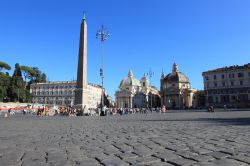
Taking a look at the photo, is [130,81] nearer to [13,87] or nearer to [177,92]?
[177,92]

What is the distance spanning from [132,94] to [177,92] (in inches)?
878

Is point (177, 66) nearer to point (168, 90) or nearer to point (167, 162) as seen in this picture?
point (168, 90)

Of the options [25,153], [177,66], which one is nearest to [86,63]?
[25,153]

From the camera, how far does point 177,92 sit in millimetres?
104438

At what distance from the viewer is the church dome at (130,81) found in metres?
124

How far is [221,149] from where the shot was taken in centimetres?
614

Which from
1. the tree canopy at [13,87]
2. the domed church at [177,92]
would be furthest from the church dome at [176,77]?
the tree canopy at [13,87]

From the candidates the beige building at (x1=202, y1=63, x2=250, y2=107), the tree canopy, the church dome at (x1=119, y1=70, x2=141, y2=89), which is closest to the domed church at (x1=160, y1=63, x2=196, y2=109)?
the beige building at (x1=202, y1=63, x2=250, y2=107)

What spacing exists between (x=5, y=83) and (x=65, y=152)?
263ft

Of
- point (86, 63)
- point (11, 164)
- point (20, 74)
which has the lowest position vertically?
point (11, 164)

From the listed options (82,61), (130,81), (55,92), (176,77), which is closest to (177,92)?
(176,77)

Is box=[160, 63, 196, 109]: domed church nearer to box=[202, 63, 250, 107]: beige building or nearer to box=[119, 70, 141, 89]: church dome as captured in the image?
box=[202, 63, 250, 107]: beige building

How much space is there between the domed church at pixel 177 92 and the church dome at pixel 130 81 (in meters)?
16.9

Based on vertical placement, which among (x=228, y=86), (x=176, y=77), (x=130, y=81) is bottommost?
(x=228, y=86)
